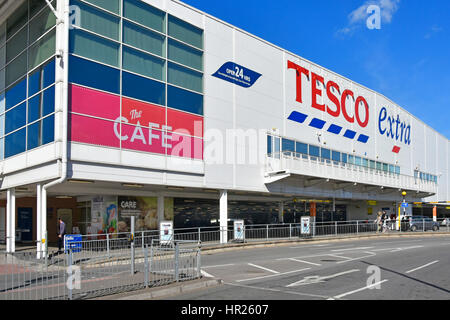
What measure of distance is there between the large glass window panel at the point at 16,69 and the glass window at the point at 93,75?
5.20 m

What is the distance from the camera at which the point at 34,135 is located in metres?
22.3

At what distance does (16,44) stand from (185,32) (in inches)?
379

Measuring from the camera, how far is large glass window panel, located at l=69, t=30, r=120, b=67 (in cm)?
2061

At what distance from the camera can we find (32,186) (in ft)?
78.9

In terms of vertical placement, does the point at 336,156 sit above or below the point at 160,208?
above

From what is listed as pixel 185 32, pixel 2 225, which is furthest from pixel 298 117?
pixel 2 225

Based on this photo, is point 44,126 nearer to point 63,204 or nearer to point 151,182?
point 151,182

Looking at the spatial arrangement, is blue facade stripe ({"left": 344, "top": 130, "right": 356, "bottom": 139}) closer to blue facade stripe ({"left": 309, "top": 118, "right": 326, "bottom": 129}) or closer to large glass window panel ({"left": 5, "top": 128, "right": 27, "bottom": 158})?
blue facade stripe ({"left": 309, "top": 118, "right": 326, "bottom": 129})

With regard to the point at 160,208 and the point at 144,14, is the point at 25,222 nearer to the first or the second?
the point at 160,208

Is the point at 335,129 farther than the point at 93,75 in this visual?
Yes

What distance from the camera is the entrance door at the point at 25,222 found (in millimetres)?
29969

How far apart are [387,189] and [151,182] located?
3030cm
